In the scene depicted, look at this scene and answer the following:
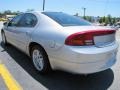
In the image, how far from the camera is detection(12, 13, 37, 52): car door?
16.9 feet

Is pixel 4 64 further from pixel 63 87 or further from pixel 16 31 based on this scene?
pixel 63 87

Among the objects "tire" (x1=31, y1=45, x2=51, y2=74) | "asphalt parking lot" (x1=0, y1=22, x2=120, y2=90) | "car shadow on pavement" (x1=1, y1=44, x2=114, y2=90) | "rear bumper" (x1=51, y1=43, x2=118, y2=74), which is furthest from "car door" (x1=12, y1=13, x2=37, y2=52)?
"rear bumper" (x1=51, y1=43, x2=118, y2=74)

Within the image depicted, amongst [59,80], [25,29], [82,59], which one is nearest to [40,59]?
[59,80]

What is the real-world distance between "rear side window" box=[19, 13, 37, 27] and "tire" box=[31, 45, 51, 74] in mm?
633

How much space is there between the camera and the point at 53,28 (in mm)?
4344

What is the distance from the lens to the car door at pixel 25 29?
5.14 meters

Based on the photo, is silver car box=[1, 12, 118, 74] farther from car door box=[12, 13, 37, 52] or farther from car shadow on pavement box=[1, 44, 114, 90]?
car shadow on pavement box=[1, 44, 114, 90]

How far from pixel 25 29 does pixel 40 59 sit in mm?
1068

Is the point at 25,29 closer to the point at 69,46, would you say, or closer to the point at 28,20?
the point at 28,20

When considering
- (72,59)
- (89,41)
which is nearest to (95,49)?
→ (89,41)

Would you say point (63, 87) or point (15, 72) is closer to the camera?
point (63, 87)

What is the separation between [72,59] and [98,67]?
54cm

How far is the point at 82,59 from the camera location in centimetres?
378

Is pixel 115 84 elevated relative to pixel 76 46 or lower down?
lower down
